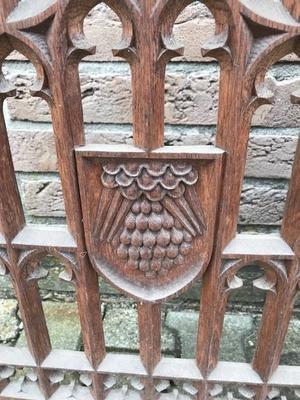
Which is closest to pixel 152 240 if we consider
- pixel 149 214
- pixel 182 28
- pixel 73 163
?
pixel 149 214

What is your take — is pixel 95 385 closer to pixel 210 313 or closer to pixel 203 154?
pixel 210 313

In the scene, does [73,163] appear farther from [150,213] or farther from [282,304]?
[282,304]

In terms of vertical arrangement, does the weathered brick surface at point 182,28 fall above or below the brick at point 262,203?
above

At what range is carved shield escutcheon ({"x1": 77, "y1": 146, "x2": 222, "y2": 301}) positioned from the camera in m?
0.61

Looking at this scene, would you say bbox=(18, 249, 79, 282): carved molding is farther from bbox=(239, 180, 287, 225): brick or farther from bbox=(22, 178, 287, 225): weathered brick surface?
bbox=(239, 180, 287, 225): brick

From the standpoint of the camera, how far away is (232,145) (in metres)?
0.59

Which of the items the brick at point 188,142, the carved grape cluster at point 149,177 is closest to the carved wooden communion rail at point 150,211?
the carved grape cluster at point 149,177

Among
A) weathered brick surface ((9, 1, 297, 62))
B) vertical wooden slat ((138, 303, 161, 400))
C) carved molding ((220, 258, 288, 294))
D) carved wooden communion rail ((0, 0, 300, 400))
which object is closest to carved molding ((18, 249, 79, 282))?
carved wooden communion rail ((0, 0, 300, 400))

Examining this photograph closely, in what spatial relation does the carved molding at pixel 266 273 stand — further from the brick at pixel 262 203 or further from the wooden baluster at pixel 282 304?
the brick at pixel 262 203

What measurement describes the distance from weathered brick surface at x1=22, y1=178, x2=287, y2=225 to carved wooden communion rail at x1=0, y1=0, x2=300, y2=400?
0.31 m

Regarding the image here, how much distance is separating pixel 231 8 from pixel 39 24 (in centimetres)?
22

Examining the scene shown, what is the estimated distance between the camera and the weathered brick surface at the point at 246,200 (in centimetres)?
102

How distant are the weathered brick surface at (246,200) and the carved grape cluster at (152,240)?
14.8 inches

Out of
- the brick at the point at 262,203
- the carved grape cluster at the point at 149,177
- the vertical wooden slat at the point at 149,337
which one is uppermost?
the carved grape cluster at the point at 149,177
